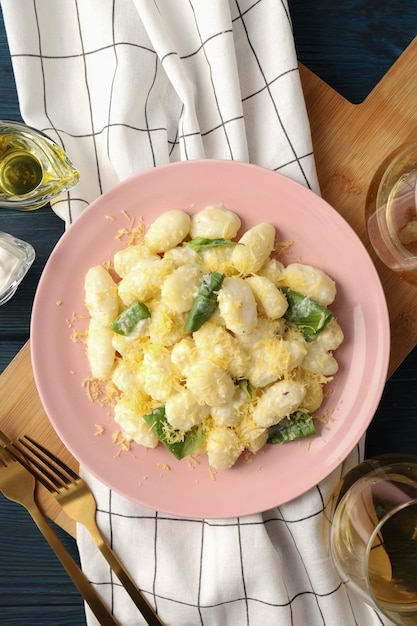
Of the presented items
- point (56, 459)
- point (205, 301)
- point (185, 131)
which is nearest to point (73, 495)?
point (56, 459)

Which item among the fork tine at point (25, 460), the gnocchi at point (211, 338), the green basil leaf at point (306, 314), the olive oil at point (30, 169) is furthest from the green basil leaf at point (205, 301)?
the fork tine at point (25, 460)

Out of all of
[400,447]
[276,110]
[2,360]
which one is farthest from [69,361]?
[400,447]

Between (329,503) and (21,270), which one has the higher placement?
(21,270)

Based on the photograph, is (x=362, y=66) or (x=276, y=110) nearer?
(x=276, y=110)

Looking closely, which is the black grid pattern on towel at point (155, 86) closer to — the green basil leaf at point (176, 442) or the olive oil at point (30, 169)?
the olive oil at point (30, 169)

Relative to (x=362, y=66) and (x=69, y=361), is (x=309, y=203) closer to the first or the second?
(x=362, y=66)
